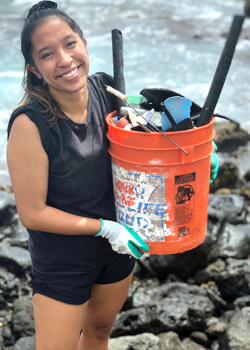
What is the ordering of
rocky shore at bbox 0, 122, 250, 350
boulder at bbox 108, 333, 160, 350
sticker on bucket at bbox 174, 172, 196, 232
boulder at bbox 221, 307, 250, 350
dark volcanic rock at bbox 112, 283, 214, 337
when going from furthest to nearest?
dark volcanic rock at bbox 112, 283, 214, 337
rocky shore at bbox 0, 122, 250, 350
boulder at bbox 108, 333, 160, 350
boulder at bbox 221, 307, 250, 350
sticker on bucket at bbox 174, 172, 196, 232

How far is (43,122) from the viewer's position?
1.90 m

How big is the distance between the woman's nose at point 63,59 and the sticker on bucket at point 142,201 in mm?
493

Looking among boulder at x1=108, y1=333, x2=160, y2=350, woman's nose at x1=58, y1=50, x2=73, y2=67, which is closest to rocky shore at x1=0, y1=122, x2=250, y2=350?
boulder at x1=108, y1=333, x2=160, y2=350

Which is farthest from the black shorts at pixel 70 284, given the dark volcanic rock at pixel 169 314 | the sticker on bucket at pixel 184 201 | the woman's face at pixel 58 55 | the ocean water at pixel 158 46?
the ocean water at pixel 158 46

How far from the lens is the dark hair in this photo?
1.93 metres

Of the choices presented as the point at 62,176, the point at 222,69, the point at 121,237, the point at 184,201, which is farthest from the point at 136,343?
the point at 222,69

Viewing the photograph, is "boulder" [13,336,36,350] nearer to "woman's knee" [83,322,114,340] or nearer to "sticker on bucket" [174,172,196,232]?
"woman's knee" [83,322,114,340]

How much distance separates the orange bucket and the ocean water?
4.41m

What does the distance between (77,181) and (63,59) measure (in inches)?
20.3

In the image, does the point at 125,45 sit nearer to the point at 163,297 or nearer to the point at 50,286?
the point at 163,297

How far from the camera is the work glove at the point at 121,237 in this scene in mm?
2078

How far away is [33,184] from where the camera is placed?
193cm

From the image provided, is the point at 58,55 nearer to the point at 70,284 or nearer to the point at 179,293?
the point at 70,284

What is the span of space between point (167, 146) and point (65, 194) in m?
0.49
